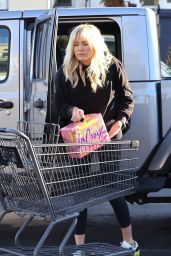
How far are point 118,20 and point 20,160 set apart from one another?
2108 millimetres

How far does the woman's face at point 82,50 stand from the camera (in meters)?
4.38

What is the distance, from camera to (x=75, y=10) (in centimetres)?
524

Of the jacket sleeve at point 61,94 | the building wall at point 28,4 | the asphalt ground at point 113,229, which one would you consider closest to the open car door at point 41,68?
the jacket sleeve at point 61,94

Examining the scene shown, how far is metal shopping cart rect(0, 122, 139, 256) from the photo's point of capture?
142 inches

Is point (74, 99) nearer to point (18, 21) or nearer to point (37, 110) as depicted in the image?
point (37, 110)

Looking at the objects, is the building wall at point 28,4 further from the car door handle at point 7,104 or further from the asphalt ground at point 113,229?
the car door handle at point 7,104

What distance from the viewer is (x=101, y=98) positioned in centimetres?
452

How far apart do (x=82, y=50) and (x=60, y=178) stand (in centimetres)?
109

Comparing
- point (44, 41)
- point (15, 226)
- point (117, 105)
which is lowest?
point (15, 226)

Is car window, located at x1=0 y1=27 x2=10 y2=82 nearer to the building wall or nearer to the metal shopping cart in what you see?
the metal shopping cart

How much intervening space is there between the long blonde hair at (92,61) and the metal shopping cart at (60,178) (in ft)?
1.51

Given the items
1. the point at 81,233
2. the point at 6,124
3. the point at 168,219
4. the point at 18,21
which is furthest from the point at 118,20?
the point at 168,219

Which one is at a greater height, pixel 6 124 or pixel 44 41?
pixel 44 41

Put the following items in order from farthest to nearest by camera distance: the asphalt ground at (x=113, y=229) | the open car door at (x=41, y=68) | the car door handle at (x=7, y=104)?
the asphalt ground at (x=113, y=229) → the car door handle at (x=7, y=104) → the open car door at (x=41, y=68)
